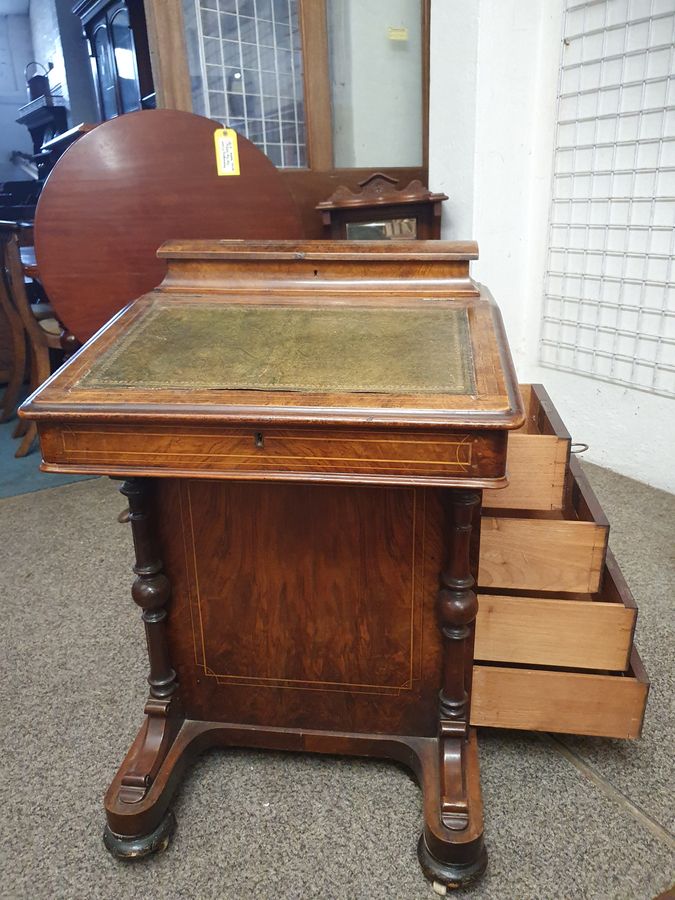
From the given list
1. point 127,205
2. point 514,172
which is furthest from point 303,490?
point 514,172

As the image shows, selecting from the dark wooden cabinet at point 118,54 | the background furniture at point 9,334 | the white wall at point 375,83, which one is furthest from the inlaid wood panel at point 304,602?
the dark wooden cabinet at point 118,54

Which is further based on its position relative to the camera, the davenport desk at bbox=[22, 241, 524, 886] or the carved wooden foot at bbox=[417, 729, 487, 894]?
the carved wooden foot at bbox=[417, 729, 487, 894]

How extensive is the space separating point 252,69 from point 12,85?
6.57 m

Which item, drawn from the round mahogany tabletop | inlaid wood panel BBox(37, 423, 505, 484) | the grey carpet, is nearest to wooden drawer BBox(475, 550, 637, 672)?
the grey carpet

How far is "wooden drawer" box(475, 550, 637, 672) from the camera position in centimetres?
139

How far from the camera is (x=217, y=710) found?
1518 millimetres

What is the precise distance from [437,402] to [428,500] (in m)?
0.33

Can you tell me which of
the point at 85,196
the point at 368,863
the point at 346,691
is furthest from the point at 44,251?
the point at 368,863

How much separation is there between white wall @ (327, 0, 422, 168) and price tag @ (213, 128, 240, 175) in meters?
1.12

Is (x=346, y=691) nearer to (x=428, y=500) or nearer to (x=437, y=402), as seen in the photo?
(x=428, y=500)

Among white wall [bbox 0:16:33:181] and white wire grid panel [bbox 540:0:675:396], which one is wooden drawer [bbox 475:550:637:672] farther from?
white wall [bbox 0:16:33:181]

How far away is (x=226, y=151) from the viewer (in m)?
2.26

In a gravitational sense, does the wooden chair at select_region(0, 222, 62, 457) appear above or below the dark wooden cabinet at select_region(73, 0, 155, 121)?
below

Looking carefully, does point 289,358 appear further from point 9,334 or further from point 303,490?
point 9,334
